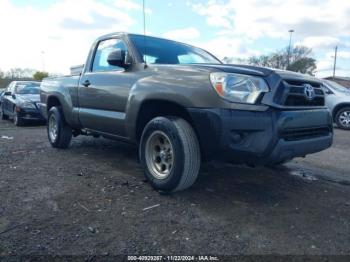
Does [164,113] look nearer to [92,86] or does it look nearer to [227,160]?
[227,160]

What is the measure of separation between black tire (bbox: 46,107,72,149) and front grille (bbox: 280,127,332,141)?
4.08m

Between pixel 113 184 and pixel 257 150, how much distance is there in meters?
1.85

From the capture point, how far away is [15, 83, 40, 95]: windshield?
11.2m

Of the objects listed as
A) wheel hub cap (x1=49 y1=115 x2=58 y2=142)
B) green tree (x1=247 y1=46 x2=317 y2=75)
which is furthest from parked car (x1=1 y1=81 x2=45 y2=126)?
green tree (x1=247 y1=46 x2=317 y2=75)

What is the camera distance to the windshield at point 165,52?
423 centimetres

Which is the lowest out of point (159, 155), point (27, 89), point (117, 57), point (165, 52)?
point (159, 155)

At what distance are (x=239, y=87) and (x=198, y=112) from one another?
0.45 m

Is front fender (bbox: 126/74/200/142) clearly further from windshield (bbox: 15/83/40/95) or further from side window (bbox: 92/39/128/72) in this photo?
windshield (bbox: 15/83/40/95)

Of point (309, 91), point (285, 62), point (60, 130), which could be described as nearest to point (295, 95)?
point (309, 91)

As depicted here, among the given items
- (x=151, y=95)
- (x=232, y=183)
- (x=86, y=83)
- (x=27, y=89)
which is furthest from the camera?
(x=27, y=89)

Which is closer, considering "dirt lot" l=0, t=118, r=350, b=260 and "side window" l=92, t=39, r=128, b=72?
"dirt lot" l=0, t=118, r=350, b=260

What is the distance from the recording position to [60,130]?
5.75m

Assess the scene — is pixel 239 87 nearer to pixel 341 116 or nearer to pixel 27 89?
pixel 341 116

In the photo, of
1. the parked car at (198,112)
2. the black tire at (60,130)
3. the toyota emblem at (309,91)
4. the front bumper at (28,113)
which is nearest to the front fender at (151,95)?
the parked car at (198,112)
